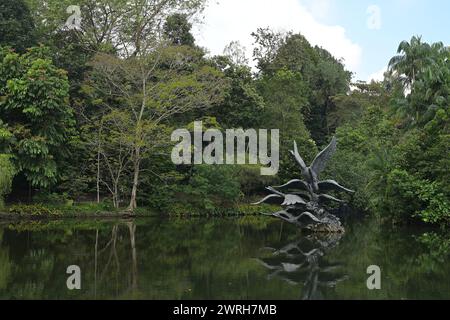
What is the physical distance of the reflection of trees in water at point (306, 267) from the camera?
6871mm

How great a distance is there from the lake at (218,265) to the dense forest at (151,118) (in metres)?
5.06

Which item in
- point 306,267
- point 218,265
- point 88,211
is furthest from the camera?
point 88,211

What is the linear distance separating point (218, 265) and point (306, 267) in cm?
142

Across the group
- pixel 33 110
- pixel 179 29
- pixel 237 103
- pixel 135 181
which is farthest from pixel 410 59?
pixel 33 110

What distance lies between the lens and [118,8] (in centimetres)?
2470

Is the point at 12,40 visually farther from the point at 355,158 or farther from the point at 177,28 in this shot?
the point at 355,158

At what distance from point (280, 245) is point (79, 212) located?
37.3 ft

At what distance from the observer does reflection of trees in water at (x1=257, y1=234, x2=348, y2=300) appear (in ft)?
22.5

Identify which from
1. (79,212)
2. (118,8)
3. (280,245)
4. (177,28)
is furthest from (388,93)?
(280,245)

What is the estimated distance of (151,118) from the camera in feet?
73.7

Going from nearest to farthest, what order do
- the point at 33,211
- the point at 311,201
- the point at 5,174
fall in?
the point at 311,201 → the point at 5,174 → the point at 33,211

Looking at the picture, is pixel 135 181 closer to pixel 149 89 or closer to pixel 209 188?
pixel 209 188

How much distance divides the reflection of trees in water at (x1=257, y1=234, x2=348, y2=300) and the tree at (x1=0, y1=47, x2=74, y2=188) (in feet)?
37.6

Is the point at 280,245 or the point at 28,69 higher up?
the point at 28,69
